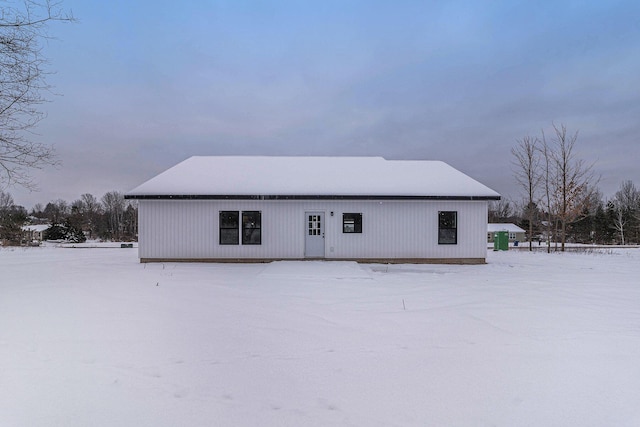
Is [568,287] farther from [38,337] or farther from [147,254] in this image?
[147,254]

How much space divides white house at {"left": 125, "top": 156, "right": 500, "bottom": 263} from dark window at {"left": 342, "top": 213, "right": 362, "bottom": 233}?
39 mm

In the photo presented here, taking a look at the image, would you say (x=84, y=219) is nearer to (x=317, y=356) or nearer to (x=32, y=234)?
(x=32, y=234)

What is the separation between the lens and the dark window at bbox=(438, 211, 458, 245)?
533 inches

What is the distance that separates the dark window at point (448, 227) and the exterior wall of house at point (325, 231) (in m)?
0.16

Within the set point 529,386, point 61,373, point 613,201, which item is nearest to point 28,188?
point 61,373

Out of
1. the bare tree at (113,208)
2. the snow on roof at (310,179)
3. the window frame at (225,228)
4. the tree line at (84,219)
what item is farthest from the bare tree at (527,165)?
the bare tree at (113,208)

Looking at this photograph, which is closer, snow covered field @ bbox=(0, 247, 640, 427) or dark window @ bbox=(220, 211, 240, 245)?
snow covered field @ bbox=(0, 247, 640, 427)

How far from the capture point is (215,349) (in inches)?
168

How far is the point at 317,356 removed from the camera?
4.07 m

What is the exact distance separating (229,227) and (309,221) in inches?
121

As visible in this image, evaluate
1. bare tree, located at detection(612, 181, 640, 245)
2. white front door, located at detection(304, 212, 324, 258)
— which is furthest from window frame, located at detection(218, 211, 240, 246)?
bare tree, located at detection(612, 181, 640, 245)

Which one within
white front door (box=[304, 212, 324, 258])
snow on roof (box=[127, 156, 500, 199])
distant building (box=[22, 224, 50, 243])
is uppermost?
→ snow on roof (box=[127, 156, 500, 199])

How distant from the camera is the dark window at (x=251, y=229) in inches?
521

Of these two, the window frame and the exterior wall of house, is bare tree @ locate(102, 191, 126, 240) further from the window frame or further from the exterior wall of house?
the window frame
